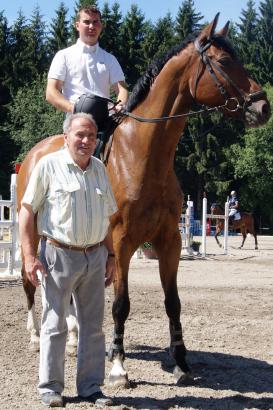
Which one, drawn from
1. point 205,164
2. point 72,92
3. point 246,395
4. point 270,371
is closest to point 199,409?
point 246,395

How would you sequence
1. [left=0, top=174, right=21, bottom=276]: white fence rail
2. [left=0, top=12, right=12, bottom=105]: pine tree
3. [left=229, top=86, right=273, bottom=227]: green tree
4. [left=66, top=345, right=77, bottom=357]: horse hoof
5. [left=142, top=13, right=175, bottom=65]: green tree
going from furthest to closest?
[left=0, top=12, right=12, bottom=105]: pine tree < [left=142, top=13, right=175, bottom=65]: green tree < [left=229, top=86, right=273, bottom=227]: green tree < [left=0, top=174, right=21, bottom=276]: white fence rail < [left=66, top=345, right=77, bottom=357]: horse hoof

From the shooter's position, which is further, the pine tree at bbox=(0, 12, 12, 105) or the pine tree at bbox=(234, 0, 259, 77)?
the pine tree at bbox=(234, 0, 259, 77)

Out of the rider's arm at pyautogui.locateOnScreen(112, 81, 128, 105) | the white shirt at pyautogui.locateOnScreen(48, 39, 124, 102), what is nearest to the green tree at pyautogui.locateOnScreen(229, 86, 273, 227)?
the rider's arm at pyautogui.locateOnScreen(112, 81, 128, 105)

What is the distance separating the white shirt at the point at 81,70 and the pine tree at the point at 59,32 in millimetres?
51387

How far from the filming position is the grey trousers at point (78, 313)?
3967mm

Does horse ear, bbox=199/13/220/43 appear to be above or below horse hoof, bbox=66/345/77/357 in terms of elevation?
above

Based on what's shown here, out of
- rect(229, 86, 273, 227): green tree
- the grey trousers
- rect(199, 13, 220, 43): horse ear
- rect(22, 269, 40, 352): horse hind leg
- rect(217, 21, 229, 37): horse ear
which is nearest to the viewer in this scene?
the grey trousers

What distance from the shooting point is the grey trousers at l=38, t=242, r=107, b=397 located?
397cm

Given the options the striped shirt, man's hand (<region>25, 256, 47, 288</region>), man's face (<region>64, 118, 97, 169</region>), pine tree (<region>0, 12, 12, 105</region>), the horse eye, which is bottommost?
man's hand (<region>25, 256, 47, 288</region>)

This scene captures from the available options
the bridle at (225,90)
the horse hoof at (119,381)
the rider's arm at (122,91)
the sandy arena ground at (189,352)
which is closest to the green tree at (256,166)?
the sandy arena ground at (189,352)

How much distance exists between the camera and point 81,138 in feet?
13.1

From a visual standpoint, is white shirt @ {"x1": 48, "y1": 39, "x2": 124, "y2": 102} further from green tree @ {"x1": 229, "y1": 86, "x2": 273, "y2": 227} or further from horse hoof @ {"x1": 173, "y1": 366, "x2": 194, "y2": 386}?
green tree @ {"x1": 229, "y1": 86, "x2": 273, "y2": 227}

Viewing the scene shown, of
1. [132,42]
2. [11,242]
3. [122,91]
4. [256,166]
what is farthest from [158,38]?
[122,91]

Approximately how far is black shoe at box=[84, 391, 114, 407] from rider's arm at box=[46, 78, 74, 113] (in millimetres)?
2576
